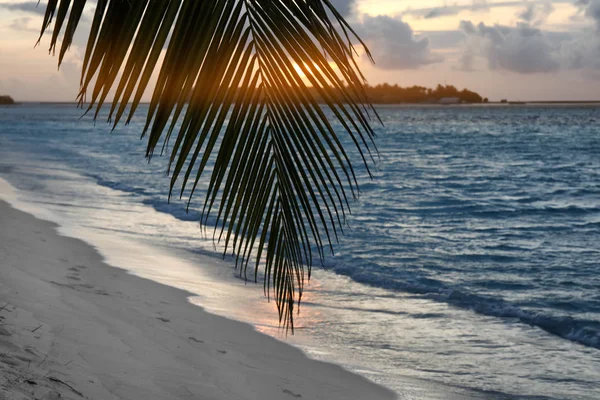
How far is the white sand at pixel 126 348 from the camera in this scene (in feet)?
10.3

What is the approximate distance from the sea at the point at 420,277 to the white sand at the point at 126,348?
456 mm

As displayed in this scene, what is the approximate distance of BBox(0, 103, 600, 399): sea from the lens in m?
5.24

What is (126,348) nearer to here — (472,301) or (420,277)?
(472,301)

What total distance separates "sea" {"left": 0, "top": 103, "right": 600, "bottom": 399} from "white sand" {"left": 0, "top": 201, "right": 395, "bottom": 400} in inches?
18.0

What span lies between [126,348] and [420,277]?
5516mm

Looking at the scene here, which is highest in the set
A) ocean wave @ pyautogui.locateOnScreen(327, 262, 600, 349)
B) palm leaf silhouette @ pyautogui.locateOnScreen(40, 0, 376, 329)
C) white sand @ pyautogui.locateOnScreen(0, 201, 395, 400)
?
palm leaf silhouette @ pyautogui.locateOnScreen(40, 0, 376, 329)

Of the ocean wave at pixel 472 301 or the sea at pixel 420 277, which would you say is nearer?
the sea at pixel 420 277

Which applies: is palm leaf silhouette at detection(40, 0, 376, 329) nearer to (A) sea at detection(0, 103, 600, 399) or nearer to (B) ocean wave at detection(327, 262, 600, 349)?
(A) sea at detection(0, 103, 600, 399)

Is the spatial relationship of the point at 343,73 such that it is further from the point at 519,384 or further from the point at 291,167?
the point at 519,384

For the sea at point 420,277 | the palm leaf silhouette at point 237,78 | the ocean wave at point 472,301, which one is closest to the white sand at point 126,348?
the sea at point 420,277

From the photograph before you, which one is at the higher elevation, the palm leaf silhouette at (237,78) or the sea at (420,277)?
the palm leaf silhouette at (237,78)

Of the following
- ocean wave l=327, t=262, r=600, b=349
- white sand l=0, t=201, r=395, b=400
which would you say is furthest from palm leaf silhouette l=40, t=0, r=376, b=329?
ocean wave l=327, t=262, r=600, b=349

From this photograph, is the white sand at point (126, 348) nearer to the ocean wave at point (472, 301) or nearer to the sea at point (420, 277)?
the sea at point (420, 277)

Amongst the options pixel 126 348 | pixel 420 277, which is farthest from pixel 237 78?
pixel 420 277
